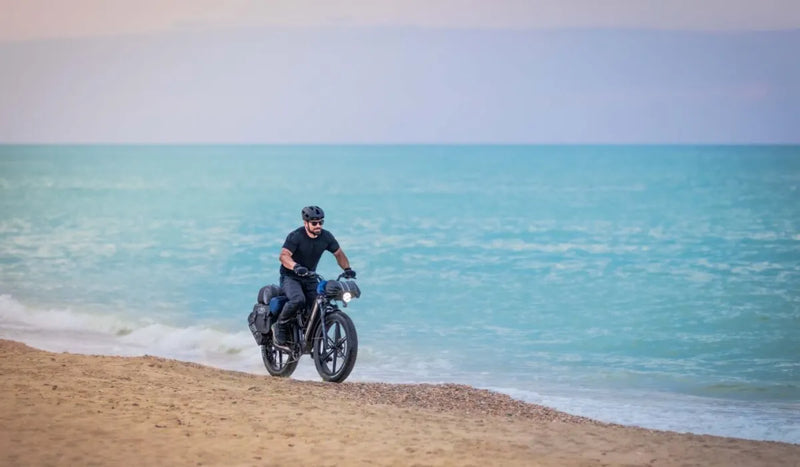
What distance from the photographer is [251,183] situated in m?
99.6

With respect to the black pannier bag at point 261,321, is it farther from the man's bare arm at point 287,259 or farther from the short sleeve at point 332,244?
the short sleeve at point 332,244

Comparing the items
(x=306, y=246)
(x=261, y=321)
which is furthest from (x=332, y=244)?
(x=261, y=321)

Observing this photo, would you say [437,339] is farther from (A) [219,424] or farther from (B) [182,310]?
(A) [219,424]

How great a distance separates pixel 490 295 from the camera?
82.5ft

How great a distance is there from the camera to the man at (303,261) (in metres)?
10.8

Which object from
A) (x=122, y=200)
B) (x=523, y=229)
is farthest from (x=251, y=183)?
(x=523, y=229)

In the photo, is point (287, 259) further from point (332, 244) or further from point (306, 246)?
point (332, 244)

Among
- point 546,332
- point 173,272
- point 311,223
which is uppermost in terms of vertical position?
point 173,272

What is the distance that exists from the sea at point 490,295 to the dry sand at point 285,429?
2606 mm

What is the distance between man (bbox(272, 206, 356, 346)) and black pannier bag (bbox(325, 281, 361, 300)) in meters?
0.13

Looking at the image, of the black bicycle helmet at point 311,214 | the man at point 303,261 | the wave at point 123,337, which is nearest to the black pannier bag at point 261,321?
the man at point 303,261

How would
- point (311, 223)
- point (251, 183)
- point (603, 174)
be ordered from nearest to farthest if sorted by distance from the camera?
point (311, 223) → point (251, 183) → point (603, 174)

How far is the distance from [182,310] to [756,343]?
10.7m

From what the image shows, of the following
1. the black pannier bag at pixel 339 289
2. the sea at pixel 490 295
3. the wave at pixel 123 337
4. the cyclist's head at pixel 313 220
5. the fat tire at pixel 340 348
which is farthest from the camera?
the wave at pixel 123 337
